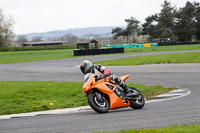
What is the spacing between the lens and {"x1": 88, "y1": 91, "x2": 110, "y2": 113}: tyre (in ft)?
28.1

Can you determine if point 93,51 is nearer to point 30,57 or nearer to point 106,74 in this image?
point 30,57

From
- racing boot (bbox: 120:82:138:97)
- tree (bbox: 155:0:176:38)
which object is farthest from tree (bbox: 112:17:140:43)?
racing boot (bbox: 120:82:138:97)

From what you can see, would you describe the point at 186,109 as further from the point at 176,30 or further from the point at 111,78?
the point at 176,30

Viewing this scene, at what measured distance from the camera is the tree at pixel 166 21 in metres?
99.1

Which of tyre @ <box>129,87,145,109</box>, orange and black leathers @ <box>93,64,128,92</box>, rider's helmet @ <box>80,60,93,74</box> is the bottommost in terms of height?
tyre @ <box>129,87,145,109</box>

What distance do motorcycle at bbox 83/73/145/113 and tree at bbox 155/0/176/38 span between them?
91758 millimetres

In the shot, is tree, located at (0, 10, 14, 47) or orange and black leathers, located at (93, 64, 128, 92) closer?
orange and black leathers, located at (93, 64, 128, 92)

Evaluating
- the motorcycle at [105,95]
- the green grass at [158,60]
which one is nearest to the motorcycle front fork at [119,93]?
the motorcycle at [105,95]

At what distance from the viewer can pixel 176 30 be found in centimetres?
9825

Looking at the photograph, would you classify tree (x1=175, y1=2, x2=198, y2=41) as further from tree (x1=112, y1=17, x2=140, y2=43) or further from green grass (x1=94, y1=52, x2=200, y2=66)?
green grass (x1=94, y1=52, x2=200, y2=66)

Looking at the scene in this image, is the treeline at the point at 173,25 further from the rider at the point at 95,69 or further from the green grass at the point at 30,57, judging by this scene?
the rider at the point at 95,69

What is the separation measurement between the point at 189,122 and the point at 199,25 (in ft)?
302

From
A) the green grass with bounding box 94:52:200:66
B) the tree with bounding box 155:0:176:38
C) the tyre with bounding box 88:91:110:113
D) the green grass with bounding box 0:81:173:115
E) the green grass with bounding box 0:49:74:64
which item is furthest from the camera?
the tree with bounding box 155:0:176:38

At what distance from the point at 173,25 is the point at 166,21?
240cm
